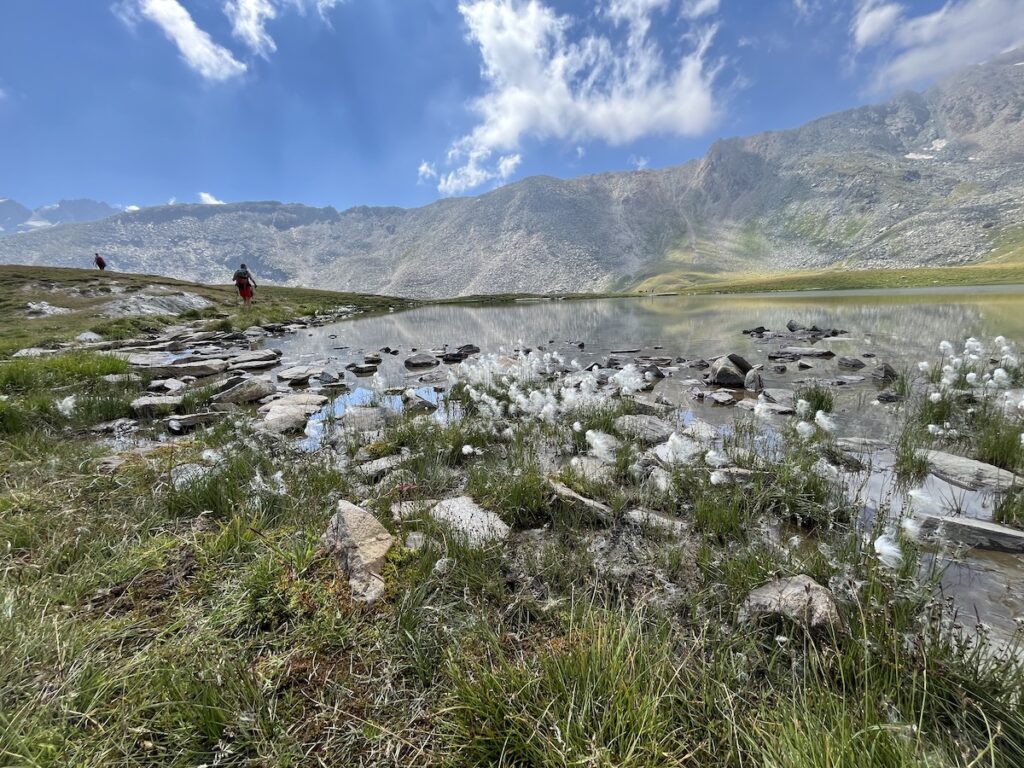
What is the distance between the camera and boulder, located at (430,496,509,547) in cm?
350

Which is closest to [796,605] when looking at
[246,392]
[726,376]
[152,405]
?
[726,376]

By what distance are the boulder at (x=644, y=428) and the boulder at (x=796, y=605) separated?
341 centimetres

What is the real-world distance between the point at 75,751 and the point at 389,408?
6597 millimetres

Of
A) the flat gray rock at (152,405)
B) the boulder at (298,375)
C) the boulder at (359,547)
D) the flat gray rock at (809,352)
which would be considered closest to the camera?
the boulder at (359,547)

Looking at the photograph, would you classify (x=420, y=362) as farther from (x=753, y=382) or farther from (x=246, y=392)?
(x=753, y=382)

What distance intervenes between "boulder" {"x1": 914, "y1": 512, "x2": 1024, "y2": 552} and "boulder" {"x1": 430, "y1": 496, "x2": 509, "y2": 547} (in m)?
3.64

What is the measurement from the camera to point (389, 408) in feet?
26.6

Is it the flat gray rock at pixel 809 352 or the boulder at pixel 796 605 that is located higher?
the boulder at pixel 796 605

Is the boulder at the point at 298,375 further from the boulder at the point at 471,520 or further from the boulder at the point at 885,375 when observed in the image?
the boulder at the point at 885,375

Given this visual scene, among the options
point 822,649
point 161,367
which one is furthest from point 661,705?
point 161,367

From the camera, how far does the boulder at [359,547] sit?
9.23ft

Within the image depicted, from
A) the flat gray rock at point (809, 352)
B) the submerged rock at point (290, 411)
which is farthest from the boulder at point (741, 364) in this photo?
the submerged rock at point (290, 411)

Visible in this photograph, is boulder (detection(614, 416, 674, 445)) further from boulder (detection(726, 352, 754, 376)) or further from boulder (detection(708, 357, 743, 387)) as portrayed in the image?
boulder (detection(726, 352, 754, 376))

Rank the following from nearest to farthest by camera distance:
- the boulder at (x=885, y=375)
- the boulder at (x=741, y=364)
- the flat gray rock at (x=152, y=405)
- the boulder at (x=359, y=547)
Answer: the boulder at (x=359, y=547), the flat gray rock at (x=152, y=405), the boulder at (x=885, y=375), the boulder at (x=741, y=364)
